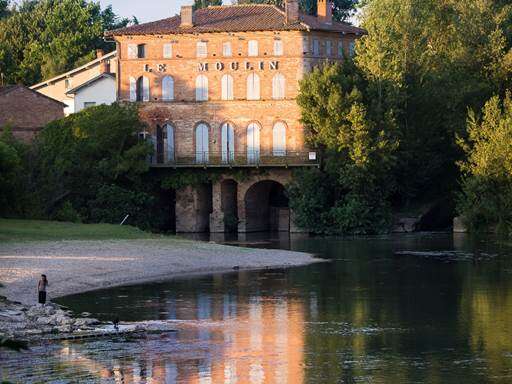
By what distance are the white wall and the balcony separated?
1209cm

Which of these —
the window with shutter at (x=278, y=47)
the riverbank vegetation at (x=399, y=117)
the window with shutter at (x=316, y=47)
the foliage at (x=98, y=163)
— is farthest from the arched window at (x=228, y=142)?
the window with shutter at (x=316, y=47)

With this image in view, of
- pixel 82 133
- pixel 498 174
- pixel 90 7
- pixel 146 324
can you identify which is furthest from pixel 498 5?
pixel 146 324

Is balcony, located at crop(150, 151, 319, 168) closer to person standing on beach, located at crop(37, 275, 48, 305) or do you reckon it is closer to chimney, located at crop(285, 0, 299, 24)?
chimney, located at crop(285, 0, 299, 24)

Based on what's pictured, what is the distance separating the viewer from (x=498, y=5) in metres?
88.0

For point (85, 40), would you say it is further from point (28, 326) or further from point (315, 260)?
point (28, 326)

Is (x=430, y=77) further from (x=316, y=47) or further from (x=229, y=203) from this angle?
(x=229, y=203)

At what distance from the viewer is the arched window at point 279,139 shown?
3349 inches

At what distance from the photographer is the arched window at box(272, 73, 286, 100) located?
84.9 meters

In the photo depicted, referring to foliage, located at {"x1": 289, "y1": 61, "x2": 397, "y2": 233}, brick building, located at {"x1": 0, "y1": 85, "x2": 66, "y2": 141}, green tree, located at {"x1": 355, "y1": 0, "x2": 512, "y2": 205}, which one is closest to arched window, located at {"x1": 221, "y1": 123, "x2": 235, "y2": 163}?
foliage, located at {"x1": 289, "y1": 61, "x2": 397, "y2": 233}

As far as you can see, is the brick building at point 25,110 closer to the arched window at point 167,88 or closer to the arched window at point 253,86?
the arched window at point 167,88

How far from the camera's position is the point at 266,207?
89.3 m

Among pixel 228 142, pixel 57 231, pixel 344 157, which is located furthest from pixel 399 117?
pixel 57 231

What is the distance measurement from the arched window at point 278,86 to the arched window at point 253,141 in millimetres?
2384

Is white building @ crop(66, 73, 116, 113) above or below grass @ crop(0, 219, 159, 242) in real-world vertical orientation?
above
